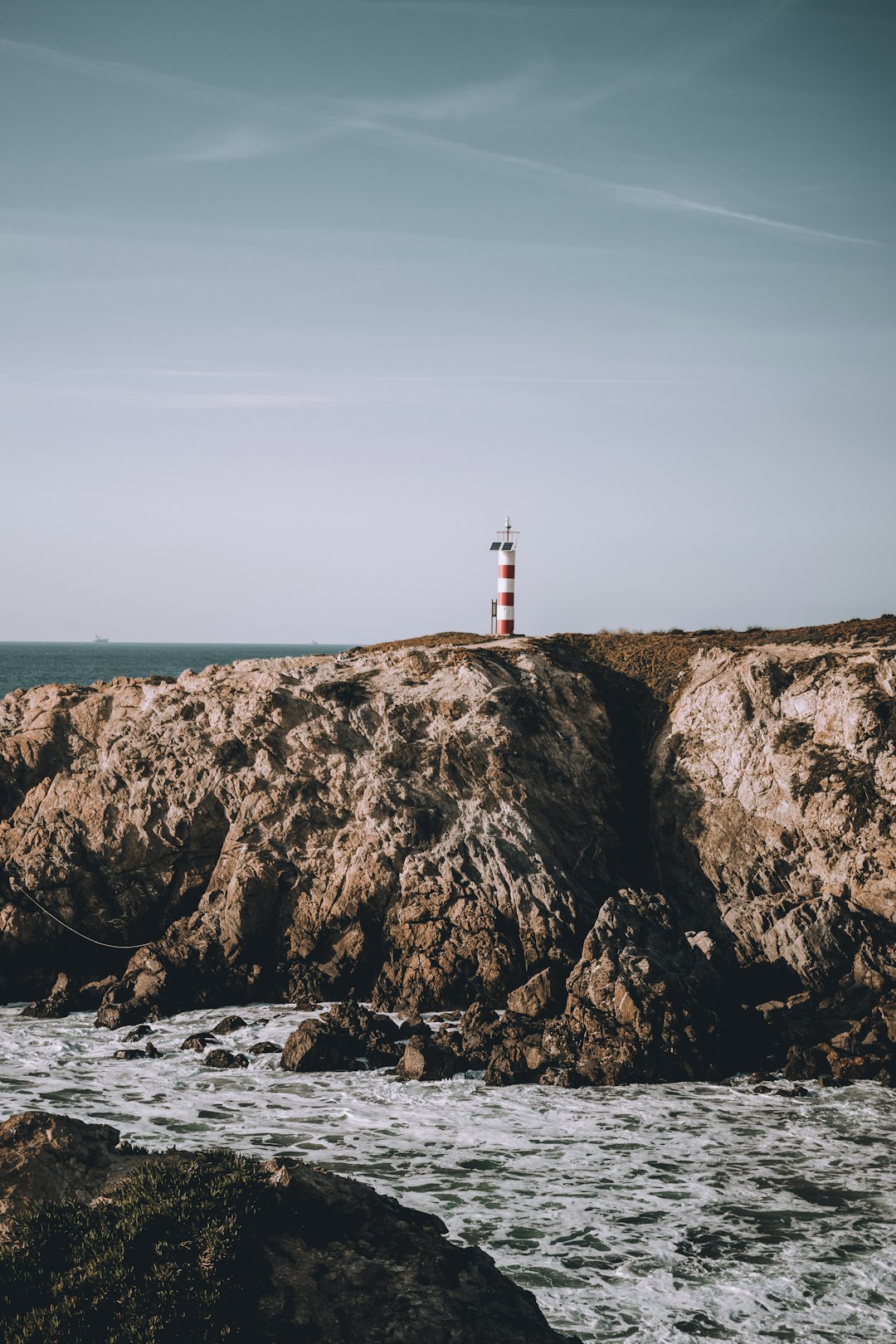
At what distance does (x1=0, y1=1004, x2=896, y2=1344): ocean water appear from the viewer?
13.5 m

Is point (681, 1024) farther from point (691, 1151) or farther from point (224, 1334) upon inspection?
point (224, 1334)

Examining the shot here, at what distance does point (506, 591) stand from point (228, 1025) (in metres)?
19.8

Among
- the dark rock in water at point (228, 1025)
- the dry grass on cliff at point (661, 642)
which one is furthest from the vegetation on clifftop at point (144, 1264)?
the dry grass on cliff at point (661, 642)

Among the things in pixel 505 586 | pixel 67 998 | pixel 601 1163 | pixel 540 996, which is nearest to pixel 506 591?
pixel 505 586

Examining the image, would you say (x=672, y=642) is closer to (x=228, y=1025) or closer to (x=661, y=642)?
(x=661, y=642)

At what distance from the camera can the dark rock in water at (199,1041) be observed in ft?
77.9

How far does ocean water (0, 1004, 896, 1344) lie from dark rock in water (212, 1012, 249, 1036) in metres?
0.34

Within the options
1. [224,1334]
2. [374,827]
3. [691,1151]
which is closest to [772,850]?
[374,827]

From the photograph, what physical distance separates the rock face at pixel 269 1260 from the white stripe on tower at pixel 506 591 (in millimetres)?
29082

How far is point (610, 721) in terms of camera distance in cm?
3394

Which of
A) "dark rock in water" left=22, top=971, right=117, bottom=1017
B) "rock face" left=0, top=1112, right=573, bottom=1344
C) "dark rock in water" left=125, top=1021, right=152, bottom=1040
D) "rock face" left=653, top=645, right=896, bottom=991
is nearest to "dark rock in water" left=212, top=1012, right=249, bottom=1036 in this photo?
"dark rock in water" left=125, top=1021, right=152, bottom=1040

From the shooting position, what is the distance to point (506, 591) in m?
39.6

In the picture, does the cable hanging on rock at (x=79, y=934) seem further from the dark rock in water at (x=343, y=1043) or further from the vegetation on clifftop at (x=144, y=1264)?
the vegetation on clifftop at (x=144, y=1264)

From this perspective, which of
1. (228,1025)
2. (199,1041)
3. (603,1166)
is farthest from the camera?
(228,1025)
